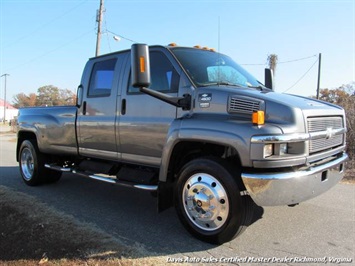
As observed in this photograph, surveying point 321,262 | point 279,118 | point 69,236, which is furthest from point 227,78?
point 69,236

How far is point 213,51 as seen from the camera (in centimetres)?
527

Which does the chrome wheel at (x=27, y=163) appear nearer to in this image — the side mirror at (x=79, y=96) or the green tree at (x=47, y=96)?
the side mirror at (x=79, y=96)

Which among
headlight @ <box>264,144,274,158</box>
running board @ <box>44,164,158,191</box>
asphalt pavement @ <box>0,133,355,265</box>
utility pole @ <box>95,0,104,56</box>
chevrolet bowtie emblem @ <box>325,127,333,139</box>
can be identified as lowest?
asphalt pavement @ <box>0,133,355,265</box>

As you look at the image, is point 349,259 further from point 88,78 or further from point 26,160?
point 26,160

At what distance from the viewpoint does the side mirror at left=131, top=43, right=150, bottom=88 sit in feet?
12.4

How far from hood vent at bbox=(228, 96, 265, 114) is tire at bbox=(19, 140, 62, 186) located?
4507mm

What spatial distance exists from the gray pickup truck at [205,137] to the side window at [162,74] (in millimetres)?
14

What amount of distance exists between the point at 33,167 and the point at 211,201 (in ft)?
14.6

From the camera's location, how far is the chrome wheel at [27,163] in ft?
23.5

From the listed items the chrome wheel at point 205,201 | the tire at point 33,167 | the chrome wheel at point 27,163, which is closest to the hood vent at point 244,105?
the chrome wheel at point 205,201

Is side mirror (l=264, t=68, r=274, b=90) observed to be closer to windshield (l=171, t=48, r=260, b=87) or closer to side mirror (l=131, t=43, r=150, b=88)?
windshield (l=171, t=48, r=260, b=87)

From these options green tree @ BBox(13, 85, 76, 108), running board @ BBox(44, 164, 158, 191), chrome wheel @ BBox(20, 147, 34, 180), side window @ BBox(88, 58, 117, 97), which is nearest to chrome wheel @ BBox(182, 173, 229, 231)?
running board @ BBox(44, 164, 158, 191)

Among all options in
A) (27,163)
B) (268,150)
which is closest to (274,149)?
(268,150)

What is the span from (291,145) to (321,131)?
1.96ft
